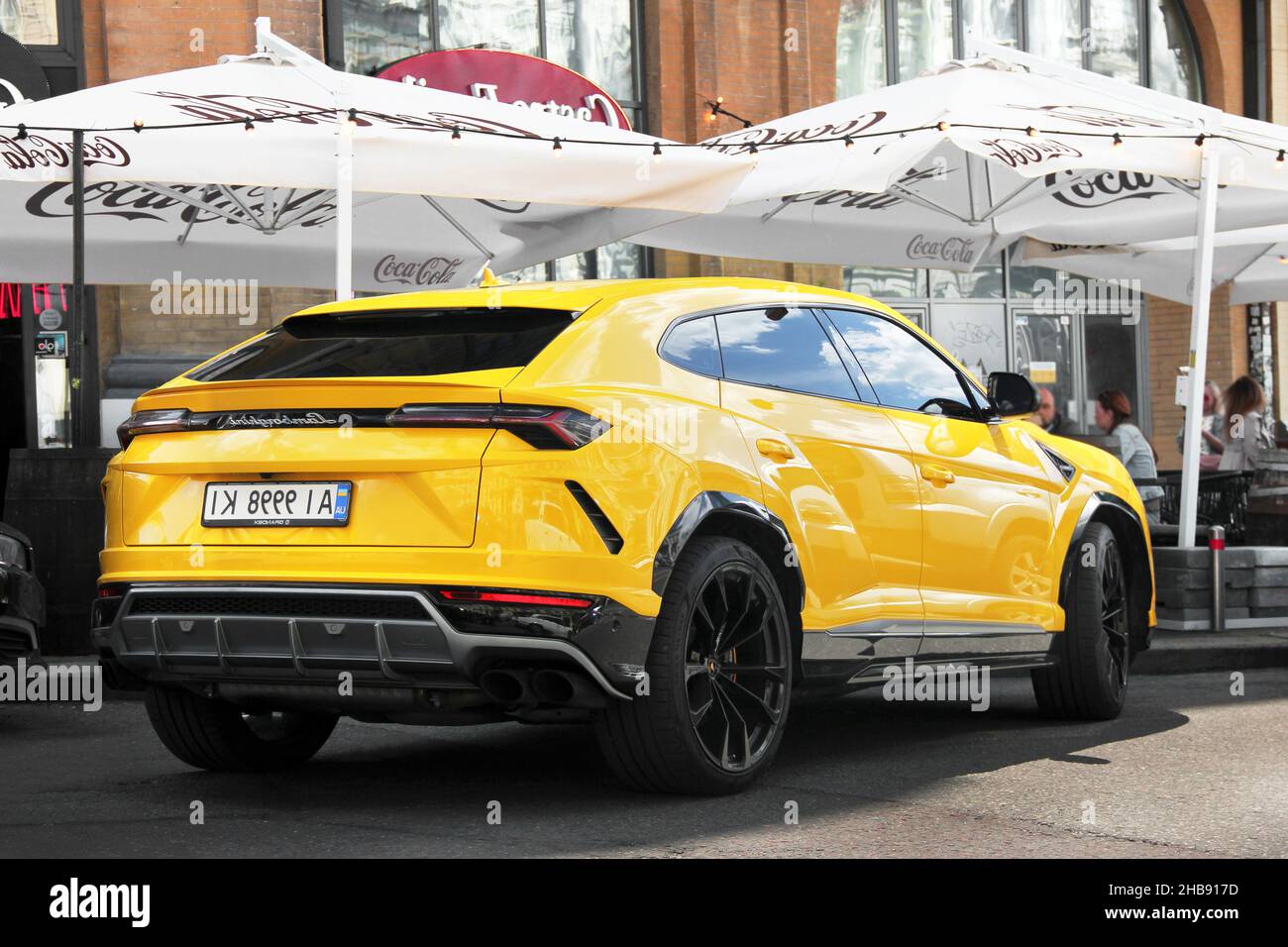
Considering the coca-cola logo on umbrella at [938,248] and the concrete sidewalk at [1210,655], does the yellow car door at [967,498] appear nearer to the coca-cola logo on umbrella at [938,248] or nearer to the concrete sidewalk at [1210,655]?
the concrete sidewalk at [1210,655]

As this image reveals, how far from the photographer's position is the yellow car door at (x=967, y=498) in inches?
270

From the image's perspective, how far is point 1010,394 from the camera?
7547mm

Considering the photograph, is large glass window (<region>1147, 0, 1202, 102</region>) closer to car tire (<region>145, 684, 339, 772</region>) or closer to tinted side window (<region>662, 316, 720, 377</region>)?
tinted side window (<region>662, 316, 720, 377</region>)

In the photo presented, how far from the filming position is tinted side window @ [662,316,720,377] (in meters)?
5.95

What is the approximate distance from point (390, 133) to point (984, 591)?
13.7ft

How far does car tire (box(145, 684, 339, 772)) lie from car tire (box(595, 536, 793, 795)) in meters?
1.54

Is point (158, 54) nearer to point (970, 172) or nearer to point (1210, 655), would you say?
point (970, 172)

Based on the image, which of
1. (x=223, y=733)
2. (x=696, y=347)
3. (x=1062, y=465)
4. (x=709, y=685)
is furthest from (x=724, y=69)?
(x=709, y=685)

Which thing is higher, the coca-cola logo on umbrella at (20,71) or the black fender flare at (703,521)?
the coca-cola logo on umbrella at (20,71)

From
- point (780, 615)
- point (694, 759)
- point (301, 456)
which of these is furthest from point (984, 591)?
point (301, 456)

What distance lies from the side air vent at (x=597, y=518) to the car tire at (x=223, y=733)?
1682 mm

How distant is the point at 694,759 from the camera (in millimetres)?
5656

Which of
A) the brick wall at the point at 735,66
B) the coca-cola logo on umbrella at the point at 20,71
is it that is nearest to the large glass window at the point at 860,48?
the brick wall at the point at 735,66

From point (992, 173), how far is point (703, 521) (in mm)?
8880
